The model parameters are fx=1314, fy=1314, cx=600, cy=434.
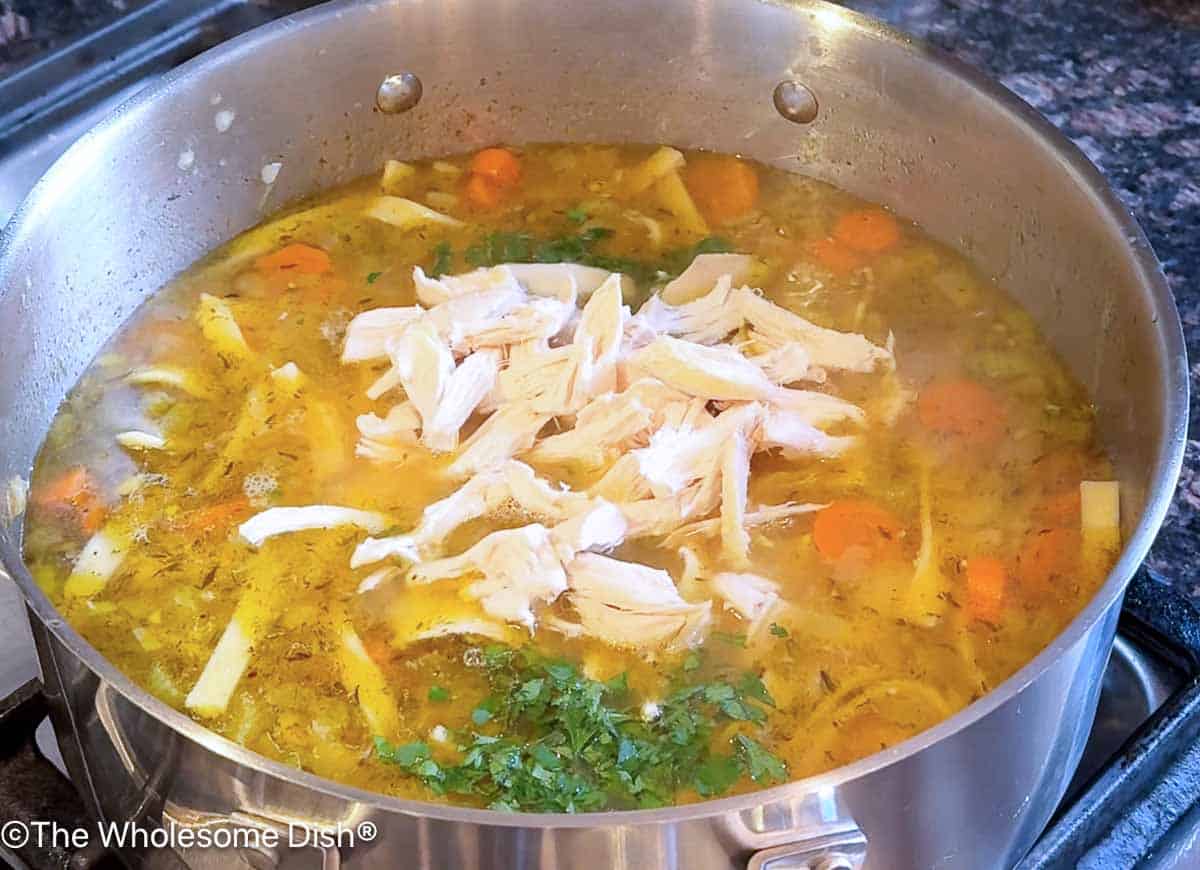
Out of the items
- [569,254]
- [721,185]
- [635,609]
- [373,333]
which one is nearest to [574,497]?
[635,609]

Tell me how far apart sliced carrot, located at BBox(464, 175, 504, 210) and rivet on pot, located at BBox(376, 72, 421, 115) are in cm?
15

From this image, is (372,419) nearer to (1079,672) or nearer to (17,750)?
(17,750)

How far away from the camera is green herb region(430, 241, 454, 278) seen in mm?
1868

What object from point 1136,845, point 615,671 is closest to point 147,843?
point 615,671

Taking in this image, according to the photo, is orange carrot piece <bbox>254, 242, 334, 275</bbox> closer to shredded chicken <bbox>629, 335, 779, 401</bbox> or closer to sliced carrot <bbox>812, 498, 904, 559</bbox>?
shredded chicken <bbox>629, 335, 779, 401</bbox>

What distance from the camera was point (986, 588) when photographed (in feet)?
4.74

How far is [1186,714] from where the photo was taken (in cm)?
129

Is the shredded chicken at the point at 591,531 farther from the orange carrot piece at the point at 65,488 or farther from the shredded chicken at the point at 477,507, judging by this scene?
the orange carrot piece at the point at 65,488

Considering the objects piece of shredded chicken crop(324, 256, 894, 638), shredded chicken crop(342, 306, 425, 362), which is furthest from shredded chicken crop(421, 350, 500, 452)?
shredded chicken crop(342, 306, 425, 362)

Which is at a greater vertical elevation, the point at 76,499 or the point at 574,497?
the point at 76,499

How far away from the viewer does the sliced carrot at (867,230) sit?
6.25 feet

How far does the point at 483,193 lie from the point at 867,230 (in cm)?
58

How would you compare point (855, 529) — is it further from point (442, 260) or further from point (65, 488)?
point (65, 488)

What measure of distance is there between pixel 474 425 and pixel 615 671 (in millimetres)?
416
